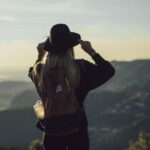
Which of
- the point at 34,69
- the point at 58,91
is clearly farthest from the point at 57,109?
the point at 34,69

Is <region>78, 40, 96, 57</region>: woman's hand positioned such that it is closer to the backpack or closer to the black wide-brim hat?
the black wide-brim hat

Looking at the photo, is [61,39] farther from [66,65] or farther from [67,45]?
[66,65]

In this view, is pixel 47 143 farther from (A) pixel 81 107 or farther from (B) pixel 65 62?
Answer: (B) pixel 65 62

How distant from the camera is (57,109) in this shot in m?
7.28

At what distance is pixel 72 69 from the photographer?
7.22m

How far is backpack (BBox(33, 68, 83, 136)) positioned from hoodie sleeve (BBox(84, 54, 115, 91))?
33 centimetres

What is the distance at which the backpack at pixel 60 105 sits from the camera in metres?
7.23

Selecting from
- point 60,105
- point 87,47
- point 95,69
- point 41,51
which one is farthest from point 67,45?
point 60,105

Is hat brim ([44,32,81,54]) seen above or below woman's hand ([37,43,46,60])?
above

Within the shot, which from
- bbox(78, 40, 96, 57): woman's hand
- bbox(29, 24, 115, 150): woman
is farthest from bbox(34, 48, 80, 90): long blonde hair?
bbox(78, 40, 96, 57): woman's hand

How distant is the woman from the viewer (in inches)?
286

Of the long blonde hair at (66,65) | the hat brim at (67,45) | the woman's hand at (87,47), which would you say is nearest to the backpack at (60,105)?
the long blonde hair at (66,65)

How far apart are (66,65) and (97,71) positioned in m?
0.51

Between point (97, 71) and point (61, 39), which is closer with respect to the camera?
point (61, 39)
